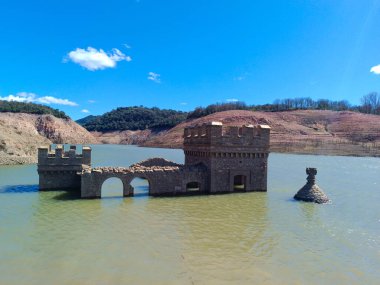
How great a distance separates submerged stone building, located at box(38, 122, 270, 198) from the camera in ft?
71.2

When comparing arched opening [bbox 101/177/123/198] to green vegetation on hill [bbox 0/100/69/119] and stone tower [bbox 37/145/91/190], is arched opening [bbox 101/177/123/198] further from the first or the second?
green vegetation on hill [bbox 0/100/69/119]

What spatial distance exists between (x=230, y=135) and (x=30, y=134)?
163 feet

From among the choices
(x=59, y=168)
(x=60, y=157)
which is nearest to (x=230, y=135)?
(x=60, y=157)

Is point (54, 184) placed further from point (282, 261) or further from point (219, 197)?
point (282, 261)

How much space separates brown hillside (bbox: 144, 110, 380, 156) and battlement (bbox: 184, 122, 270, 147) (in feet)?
216

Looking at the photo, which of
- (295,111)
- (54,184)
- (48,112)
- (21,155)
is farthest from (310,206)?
(48,112)

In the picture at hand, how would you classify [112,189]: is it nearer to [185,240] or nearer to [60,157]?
[60,157]

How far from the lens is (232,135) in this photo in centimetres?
2297

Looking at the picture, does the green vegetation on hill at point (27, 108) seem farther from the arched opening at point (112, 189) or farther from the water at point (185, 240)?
the water at point (185, 240)

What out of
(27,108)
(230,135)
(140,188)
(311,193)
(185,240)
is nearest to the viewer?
(185,240)

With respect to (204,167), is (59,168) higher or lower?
lower

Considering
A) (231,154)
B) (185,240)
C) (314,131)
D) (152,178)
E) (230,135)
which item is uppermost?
(314,131)

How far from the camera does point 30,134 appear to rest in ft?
200

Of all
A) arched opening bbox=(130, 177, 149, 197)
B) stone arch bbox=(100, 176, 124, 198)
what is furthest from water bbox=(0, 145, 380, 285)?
arched opening bbox=(130, 177, 149, 197)
